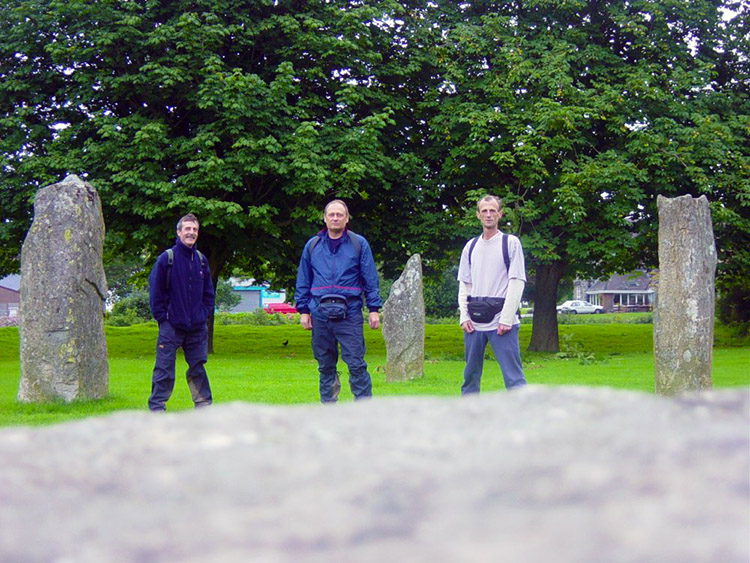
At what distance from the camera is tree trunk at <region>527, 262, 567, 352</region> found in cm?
2666

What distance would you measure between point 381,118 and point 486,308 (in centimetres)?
1500

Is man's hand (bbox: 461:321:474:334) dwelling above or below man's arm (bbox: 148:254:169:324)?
below

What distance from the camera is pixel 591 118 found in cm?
2419

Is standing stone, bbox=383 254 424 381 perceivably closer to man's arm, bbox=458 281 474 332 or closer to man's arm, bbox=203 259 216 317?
man's arm, bbox=203 259 216 317

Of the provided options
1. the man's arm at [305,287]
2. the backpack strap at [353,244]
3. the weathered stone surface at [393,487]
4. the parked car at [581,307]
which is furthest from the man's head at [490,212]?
the parked car at [581,307]

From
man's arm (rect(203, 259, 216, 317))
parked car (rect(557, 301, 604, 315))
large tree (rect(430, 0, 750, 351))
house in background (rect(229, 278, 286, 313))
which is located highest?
large tree (rect(430, 0, 750, 351))

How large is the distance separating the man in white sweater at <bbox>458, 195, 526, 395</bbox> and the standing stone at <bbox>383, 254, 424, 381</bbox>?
7.11 m

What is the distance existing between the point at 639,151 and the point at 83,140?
1558cm

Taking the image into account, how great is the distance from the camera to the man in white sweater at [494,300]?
811 cm

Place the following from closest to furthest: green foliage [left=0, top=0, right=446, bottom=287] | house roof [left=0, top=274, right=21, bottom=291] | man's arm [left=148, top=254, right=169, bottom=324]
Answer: man's arm [left=148, top=254, right=169, bottom=324], green foliage [left=0, top=0, right=446, bottom=287], house roof [left=0, top=274, right=21, bottom=291]

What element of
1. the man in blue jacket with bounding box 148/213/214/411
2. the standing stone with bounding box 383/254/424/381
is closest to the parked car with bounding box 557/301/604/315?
the standing stone with bounding box 383/254/424/381

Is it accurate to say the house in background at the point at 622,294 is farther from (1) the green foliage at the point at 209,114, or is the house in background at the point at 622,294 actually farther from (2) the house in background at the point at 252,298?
(1) the green foliage at the point at 209,114

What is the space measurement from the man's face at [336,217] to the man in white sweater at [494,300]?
145 centimetres

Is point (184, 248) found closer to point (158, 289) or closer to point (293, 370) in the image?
point (158, 289)
